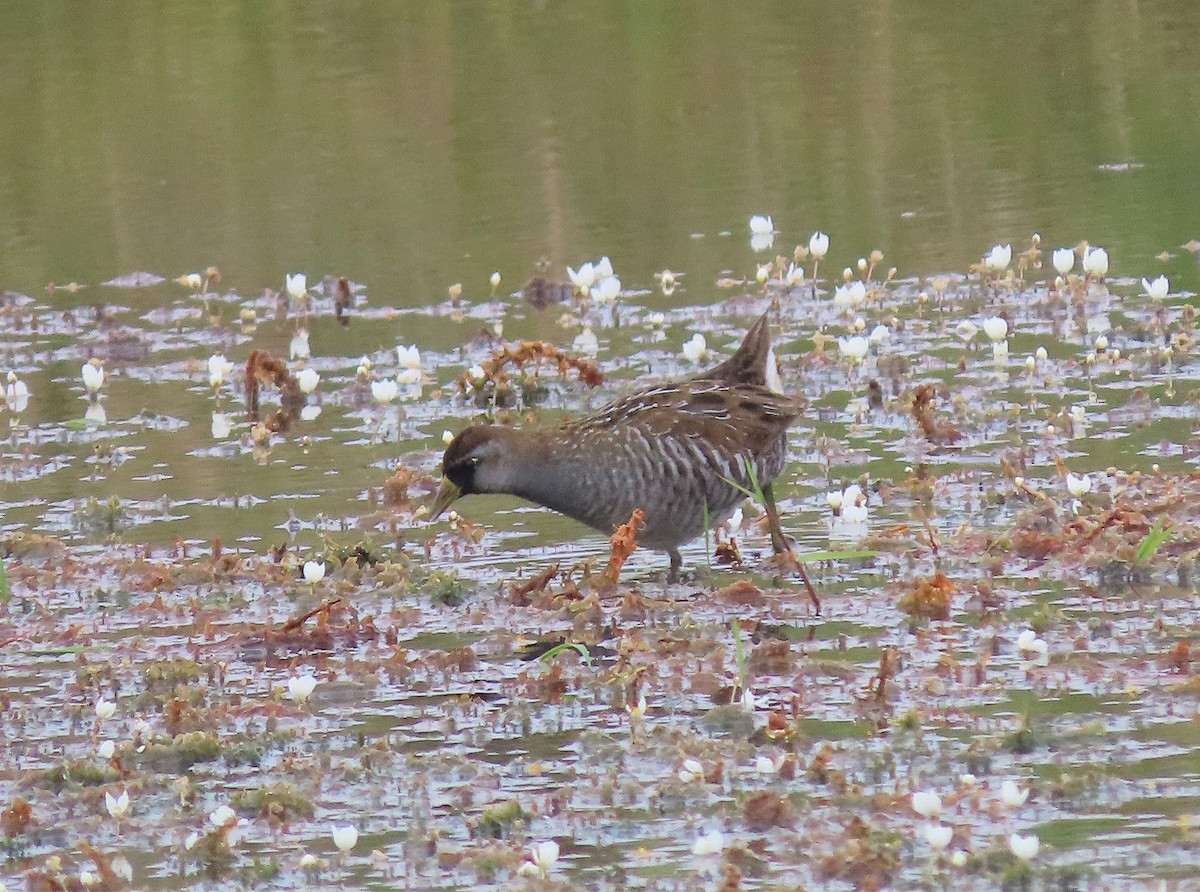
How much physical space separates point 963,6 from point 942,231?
30.2 feet

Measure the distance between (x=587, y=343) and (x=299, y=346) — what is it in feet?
5.59

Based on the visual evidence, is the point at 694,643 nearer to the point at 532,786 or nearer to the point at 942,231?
the point at 532,786

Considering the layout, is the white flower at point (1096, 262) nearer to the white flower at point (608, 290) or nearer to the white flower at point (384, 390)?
the white flower at point (608, 290)

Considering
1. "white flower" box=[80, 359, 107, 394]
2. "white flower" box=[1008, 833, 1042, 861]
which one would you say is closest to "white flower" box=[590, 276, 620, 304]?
"white flower" box=[80, 359, 107, 394]

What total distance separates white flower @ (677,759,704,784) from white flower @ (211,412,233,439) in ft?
18.3

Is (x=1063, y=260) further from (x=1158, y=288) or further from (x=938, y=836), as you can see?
(x=938, y=836)

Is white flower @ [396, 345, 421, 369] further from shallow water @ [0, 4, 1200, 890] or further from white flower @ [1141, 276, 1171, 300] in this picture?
white flower @ [1141, 276, 1171, 300]

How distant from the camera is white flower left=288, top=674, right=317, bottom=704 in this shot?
728 cm

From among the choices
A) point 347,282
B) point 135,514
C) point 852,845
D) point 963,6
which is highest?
point 963,6

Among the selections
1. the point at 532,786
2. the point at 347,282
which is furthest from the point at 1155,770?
the point at 347,282

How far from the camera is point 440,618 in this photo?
841 cm

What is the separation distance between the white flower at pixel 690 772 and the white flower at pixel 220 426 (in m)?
5.57

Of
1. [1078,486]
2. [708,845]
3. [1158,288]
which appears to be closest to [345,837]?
[708,845]

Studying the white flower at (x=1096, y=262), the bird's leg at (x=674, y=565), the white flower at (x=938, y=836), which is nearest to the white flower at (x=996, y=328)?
the white flower at (x=1096, y=262)
